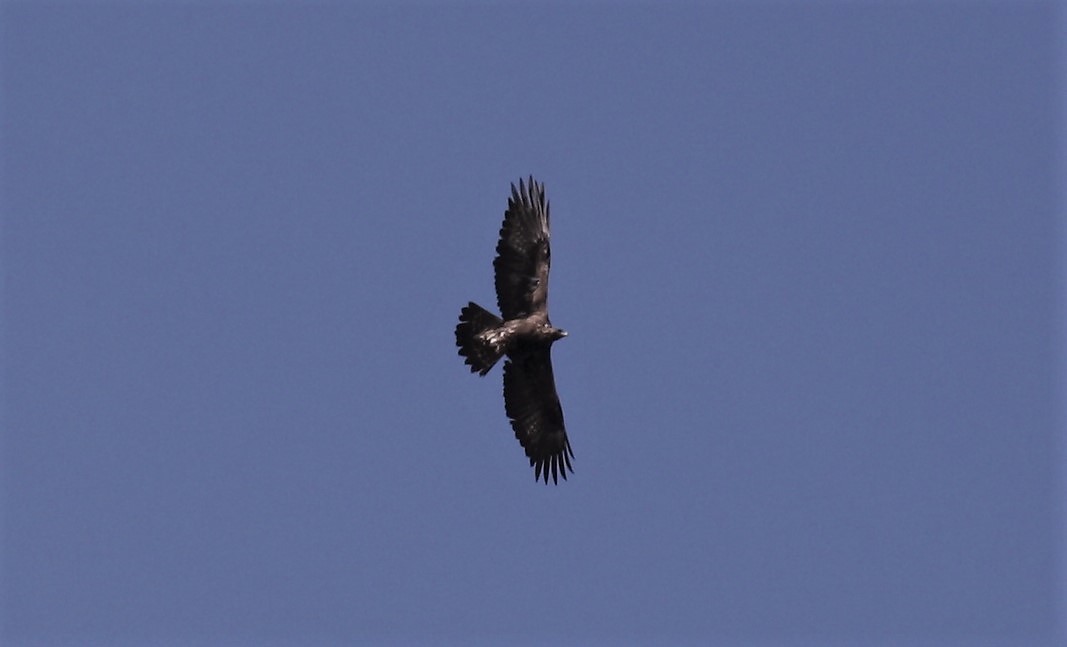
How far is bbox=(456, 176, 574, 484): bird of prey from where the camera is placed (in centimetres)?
3052

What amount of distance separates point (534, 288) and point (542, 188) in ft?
A: 5.51

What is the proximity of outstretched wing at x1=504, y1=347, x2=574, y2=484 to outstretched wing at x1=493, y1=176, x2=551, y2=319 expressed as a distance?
844 mm

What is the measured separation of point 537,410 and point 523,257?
9.35 feet

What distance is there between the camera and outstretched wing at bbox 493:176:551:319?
30859mm

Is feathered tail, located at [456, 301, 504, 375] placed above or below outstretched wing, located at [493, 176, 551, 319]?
below

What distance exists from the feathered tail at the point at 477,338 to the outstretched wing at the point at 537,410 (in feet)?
2.23

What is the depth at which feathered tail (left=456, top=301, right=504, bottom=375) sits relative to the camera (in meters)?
30.5

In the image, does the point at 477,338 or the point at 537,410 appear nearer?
the point at 477,338

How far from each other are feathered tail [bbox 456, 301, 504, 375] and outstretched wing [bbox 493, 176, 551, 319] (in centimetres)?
41

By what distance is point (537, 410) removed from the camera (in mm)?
32438

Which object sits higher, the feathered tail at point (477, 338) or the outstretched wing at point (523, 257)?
the outstretched wing at point (523, 257)

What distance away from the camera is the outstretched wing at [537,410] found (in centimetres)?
3170

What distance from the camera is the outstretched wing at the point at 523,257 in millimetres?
30859

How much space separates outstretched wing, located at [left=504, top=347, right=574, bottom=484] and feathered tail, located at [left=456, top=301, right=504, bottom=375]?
0.68 meters
